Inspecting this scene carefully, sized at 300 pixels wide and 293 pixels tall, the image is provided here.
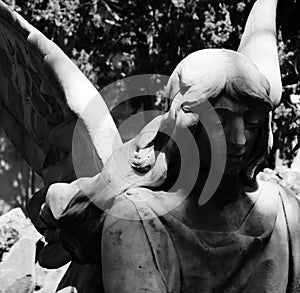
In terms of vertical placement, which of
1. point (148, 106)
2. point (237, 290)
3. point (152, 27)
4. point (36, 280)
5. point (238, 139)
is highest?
point (238, 139)

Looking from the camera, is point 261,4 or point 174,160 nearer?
point 174,160

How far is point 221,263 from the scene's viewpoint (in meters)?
3.80

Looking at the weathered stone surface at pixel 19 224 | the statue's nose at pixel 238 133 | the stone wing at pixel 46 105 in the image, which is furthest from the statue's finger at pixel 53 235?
the weathered stone surface at pixel 19 224

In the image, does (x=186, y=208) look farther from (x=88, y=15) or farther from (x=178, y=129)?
(x=88, y=15)

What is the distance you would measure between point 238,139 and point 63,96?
3.27 feet

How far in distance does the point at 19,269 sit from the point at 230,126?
5.75 ft

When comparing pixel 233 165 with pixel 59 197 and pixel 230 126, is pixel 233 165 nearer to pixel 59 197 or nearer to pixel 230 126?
pixel 230 126

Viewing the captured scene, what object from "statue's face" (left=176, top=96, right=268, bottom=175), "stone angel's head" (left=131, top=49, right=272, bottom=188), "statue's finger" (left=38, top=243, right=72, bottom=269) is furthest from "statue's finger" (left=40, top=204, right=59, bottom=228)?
"statue's face" (left=176, top=96, right=268, bottom=175)

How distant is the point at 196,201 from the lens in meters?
3.83

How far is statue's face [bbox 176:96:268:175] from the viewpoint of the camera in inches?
144

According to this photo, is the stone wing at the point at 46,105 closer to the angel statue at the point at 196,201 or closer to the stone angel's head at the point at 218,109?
the angel statue at the point at 196,201

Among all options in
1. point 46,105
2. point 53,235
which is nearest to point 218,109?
point 53,235

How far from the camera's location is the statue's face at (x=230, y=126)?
3648 millimetres

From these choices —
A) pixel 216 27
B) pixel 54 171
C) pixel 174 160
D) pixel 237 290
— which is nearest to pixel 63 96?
pixel 54 171
